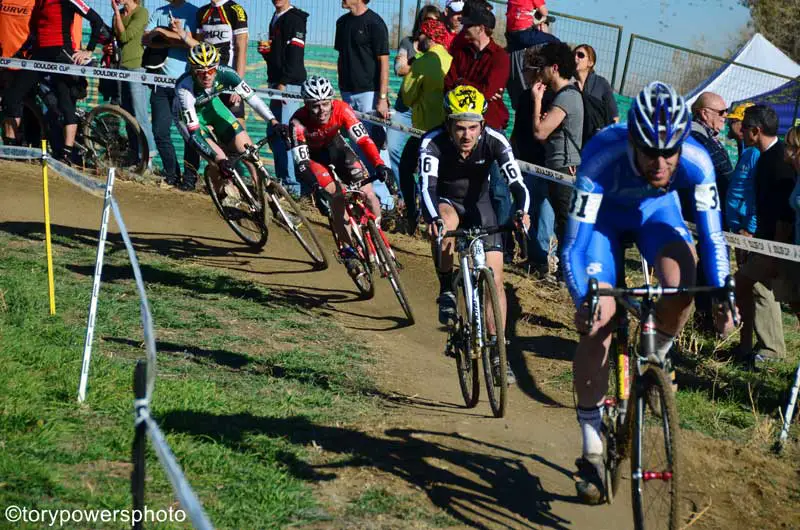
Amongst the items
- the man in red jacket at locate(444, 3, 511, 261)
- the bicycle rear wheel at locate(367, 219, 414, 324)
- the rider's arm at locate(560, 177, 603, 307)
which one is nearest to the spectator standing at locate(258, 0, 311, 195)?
the man in red jacket at locate(444, 3, 511, 261)

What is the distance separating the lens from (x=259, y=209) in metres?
10.5

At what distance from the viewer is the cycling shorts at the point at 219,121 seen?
10.8 metres

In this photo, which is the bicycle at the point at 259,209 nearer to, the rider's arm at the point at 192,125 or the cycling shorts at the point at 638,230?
the rider's arm at the point at 192,125

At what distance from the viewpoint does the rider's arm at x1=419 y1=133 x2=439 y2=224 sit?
6984mm

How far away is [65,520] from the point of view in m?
4.51

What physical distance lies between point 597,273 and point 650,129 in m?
0.87

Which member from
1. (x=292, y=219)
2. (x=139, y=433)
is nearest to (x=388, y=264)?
(x=292, y=219)

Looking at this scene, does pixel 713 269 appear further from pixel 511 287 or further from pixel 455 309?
pixel 511 287

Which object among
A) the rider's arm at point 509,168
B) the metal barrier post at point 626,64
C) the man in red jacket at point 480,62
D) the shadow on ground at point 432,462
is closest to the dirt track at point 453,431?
the shadow on ground at point 432,462

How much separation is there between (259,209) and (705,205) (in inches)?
244

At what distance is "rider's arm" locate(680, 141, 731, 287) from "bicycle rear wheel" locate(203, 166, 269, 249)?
604 centimetres

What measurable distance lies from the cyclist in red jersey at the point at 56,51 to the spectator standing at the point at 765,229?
27.4 feet

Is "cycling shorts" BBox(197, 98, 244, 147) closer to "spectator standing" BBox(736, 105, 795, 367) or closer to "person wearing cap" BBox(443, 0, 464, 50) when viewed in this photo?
"person wearing cap" BBox(443, 0, 464, 50)

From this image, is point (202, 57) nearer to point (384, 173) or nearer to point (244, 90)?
point (244, 90)
